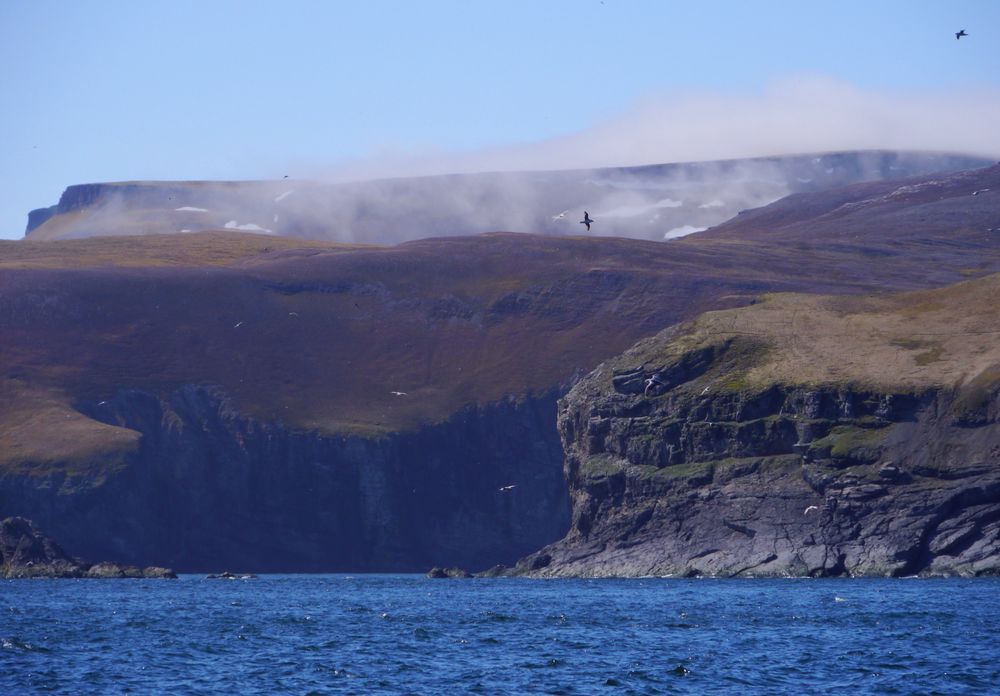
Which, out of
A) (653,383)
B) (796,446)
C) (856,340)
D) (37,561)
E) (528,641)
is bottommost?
(37,561)

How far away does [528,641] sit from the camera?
56125mm

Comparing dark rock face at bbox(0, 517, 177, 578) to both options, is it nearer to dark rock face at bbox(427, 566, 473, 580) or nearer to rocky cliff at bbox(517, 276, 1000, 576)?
dark rock face at bbox(427, 566, 473, 580)

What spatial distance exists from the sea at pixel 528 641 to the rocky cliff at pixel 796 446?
6.23 metres

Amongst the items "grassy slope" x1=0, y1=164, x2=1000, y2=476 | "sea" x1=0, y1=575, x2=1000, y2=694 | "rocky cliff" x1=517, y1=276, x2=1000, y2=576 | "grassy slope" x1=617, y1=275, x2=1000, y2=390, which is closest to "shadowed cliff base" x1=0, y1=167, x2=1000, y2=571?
"grassy slope" x1=0, y1=164, x2=1000, y2=476

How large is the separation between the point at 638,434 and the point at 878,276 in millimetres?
92045

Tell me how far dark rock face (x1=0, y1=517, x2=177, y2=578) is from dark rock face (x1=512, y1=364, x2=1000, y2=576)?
112ft

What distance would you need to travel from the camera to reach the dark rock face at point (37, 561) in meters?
119

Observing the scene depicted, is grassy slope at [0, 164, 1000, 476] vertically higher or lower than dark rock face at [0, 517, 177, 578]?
higher

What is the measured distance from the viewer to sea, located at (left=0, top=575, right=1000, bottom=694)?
43.4 m

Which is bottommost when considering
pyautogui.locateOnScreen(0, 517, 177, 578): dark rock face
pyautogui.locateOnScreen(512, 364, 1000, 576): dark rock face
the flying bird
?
pyautogui.locateOnScreen(0, 517, 177, 578): dark rock face

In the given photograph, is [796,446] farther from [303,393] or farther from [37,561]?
[303,393]

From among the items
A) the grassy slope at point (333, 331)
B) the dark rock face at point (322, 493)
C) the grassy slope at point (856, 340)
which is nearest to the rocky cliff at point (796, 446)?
the grassy slope at point (856, 340)

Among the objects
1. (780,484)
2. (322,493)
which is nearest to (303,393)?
(322,493)

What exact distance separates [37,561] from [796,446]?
61343 millimetres
